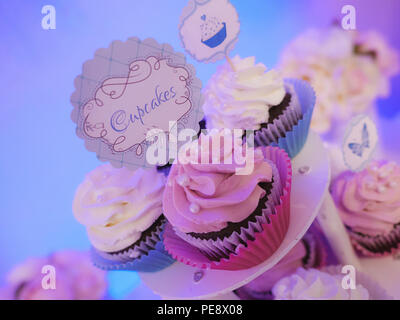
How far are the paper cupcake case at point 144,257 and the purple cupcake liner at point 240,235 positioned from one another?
0.62ft

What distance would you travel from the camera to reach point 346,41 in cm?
306

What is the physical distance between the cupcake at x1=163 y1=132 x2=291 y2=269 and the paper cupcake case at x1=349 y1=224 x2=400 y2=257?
85cm

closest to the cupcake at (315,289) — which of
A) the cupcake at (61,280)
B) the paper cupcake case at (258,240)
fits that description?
the paper cupcake case at (258,240)

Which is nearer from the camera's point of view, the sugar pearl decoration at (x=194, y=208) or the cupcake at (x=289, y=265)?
the sugar pearl decoration at (x=194, y=208)

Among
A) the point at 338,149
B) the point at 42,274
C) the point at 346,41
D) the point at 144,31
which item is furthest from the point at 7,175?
the point at 346,41

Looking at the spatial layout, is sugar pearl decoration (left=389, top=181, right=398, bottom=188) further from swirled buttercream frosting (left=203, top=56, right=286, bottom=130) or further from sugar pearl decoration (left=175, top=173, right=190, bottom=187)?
sugar pearl decoration (left=175, top=173, right=190, bottom=187)

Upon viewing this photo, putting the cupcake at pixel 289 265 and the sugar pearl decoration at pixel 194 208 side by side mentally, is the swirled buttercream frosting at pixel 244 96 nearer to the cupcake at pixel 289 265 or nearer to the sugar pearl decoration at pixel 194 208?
the sugar pearl decoration at pixel 194 208

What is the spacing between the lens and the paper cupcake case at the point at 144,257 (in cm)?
152

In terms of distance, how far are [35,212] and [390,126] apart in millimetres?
3073

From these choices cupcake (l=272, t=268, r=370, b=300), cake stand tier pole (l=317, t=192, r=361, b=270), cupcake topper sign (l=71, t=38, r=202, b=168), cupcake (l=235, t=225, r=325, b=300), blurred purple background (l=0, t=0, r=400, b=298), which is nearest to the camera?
cupcake topper sign (l=71, t=38, r=202, b=168)

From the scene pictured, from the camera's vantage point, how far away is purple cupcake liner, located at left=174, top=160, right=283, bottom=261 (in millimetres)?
1286

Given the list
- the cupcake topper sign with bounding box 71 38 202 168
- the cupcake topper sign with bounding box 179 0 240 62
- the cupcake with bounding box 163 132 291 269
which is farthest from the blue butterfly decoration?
the cupcake topper sign with bounding box 71 38 202 168

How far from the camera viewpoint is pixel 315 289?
152cm
